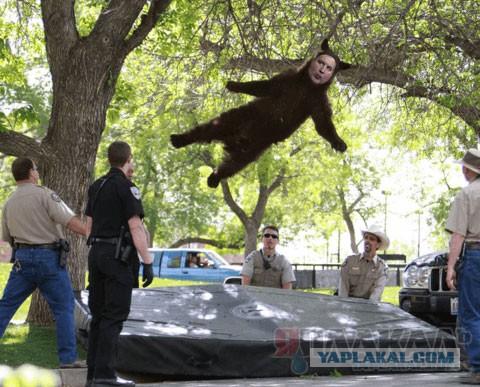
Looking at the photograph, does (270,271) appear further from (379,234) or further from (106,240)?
(106,240)

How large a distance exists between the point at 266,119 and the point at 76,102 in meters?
2.97

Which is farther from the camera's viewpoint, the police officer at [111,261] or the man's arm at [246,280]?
the man's arm at [246,280]

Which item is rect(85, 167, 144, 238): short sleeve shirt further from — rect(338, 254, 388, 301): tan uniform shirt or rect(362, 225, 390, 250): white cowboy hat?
rect(362, 225, 390, 250): white cowboy hat

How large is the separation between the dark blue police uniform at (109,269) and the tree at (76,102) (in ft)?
13.2

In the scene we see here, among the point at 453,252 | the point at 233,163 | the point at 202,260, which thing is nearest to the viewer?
the point at 453,252

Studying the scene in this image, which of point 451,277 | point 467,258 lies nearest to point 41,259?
point 451,277

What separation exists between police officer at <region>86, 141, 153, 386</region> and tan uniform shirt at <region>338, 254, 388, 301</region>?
4.00 meters

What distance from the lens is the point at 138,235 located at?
17.3ft

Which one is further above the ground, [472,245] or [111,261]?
[472,245]

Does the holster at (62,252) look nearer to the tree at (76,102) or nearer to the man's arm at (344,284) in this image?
the tree at (76,102)

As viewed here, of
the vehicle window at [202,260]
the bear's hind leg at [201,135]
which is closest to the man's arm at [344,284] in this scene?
the bear's hind leg at [201,135]

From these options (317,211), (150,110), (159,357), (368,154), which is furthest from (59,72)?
(317,211)

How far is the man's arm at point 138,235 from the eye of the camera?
5.24m

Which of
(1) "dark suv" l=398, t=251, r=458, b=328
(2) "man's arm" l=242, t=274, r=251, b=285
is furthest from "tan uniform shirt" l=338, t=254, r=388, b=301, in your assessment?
(2) "man's arm" l=242, t=274, r=251, b=285
